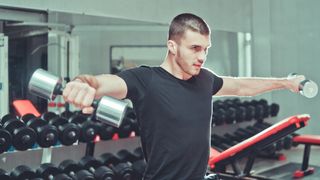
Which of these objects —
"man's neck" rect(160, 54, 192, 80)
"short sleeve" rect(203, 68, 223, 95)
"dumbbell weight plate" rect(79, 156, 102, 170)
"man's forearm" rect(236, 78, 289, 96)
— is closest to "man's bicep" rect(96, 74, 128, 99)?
"man's neck" rect(160, 54, 192, 80)

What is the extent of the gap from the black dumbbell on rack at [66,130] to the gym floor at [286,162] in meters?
2.12

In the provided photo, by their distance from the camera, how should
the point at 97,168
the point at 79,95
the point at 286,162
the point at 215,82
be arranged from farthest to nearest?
the point at 286,162
the point at 97,168
the point at 215,82
the point at 79,95

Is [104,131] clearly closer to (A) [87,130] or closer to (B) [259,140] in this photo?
(A) [87,130]

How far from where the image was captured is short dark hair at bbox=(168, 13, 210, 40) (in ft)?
4.79

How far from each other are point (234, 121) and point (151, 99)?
379cm

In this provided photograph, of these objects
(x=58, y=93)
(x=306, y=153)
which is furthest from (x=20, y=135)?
(x=306, y=153)

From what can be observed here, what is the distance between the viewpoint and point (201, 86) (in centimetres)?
159

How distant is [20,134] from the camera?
3.09 m

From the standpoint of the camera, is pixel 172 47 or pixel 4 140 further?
pixel 4 140

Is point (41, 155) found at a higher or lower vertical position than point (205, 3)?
lower

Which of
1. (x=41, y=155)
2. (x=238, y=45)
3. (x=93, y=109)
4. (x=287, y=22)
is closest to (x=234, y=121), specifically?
(x=238, y=45)

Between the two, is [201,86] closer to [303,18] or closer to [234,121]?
[234,121]

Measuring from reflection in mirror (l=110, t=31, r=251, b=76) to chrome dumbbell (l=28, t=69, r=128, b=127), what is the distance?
405 cm

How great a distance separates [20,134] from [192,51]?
82.0 inches
